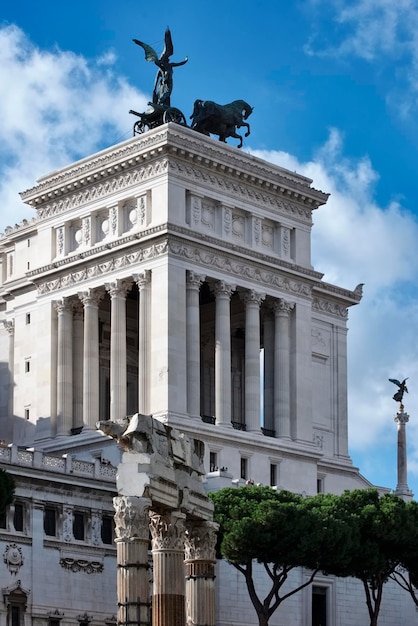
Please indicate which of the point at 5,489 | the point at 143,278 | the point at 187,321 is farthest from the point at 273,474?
the point at 5,489

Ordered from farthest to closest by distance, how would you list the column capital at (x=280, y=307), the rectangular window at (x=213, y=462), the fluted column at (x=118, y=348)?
1. the column capital at (x=280, y=307)
2. the fluted column at (x=118, y=348)
3. the rectangular window at (x=213, y=462)

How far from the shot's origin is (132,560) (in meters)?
55.6

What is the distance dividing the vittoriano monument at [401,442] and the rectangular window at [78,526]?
29296 millimetres

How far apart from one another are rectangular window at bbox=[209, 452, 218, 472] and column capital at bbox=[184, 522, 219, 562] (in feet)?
132

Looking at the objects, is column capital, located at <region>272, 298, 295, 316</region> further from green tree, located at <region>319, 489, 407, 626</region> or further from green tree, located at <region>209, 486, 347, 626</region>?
green tree, located at <region>209, 486, 347, 626</region>

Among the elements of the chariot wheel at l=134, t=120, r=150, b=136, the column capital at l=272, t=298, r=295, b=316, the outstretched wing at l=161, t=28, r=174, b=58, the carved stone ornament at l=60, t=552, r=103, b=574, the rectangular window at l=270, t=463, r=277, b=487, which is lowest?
the carved stone ornament at l=60, t=552, r=103, b=574

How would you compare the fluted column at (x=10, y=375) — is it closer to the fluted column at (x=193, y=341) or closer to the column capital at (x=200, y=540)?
the fluted column at (x=193, y=341)

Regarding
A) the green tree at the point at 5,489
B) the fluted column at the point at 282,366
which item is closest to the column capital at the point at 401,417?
the fluted column at the point at 282,366

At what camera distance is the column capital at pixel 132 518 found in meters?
55.3

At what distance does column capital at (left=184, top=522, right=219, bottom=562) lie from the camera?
6203 cm

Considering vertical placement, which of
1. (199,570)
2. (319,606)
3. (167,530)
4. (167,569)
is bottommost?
(167,569)

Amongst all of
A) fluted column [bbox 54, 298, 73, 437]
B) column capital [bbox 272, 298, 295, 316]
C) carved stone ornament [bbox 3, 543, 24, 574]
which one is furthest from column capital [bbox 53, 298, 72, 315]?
carved stone ornament [bbox 3, 543, 24, 574]

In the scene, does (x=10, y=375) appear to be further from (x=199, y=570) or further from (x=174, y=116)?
(x=199, y=570)

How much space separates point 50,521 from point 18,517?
2512 millimetres
